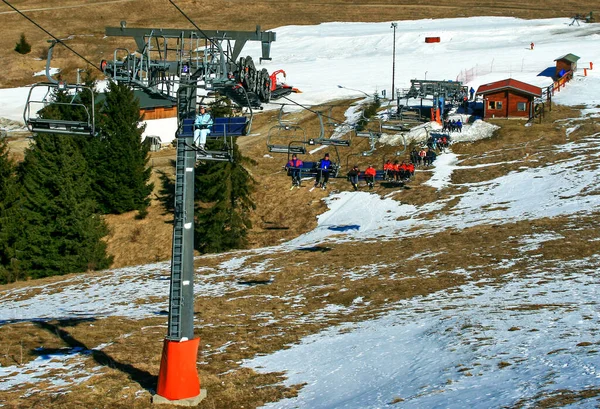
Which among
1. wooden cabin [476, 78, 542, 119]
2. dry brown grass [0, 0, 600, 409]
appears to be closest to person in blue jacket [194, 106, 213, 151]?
dry brown grass [0, 0, 600, 409]

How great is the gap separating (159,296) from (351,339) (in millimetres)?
11432

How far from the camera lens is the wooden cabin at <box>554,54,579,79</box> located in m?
78.1

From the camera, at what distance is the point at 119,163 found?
190 feet

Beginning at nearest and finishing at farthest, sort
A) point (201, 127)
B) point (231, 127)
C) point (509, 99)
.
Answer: point (201, 127) < point (231, 127) < point (509, 99)

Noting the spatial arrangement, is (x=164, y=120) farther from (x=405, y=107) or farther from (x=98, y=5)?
(x=98, y=5)

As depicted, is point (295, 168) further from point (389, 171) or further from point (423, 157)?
point (423, 157)

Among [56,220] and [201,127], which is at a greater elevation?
[201,127]

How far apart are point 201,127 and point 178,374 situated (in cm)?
520

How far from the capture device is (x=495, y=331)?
20.3 metres

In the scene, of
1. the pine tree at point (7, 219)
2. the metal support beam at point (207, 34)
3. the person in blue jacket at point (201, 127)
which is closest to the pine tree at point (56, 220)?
the pine tree at point (7, 219)

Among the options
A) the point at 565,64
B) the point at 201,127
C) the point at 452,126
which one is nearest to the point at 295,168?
the point at 201,127

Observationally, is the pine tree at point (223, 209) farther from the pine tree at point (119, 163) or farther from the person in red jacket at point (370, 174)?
the person in red jacket at point (370, 174)

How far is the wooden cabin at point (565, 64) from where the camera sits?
78056 millimetres

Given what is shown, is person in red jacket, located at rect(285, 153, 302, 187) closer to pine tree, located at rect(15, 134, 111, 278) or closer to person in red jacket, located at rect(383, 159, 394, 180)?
person in red jacket, located at rect(383, 159, 394, 180)
